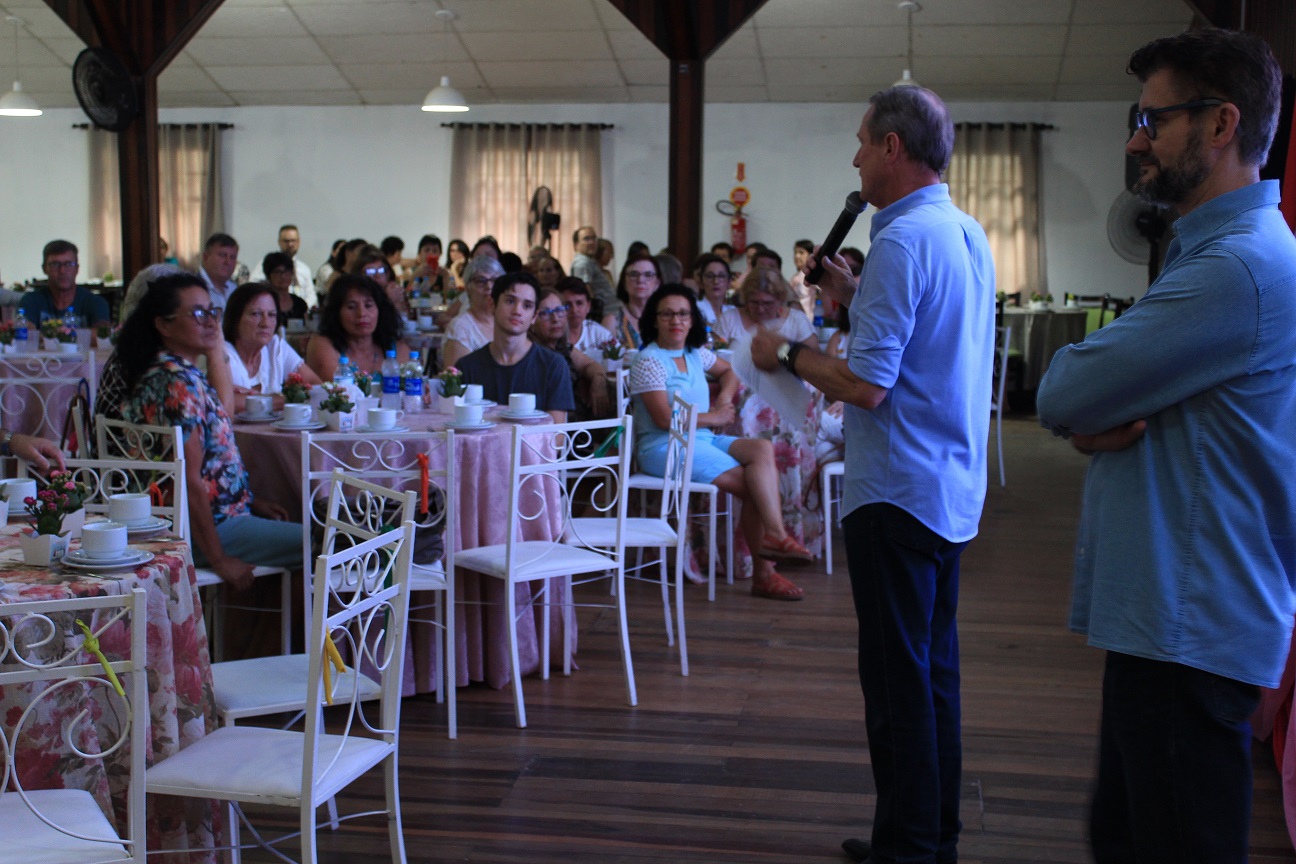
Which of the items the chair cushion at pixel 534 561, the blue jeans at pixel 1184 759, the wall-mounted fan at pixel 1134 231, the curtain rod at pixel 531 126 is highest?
the curtain rod at pixel 531 126

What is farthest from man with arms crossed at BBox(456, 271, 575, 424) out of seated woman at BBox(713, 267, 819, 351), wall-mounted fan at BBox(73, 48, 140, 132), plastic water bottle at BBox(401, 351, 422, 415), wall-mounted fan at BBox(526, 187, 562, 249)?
wall-mounted fan at BBox(526, 187, 562, 249)

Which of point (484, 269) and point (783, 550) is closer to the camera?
point (783, 550)

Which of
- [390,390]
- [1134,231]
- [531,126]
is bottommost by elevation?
[390,390]

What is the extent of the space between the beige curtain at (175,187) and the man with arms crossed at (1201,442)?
45.4 feet

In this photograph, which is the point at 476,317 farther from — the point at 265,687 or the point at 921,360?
the point at 921,360

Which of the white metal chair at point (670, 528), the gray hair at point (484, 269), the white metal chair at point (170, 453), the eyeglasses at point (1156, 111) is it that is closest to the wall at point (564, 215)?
the gray hair at point (484, 269)

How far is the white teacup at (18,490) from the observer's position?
2.63 meters

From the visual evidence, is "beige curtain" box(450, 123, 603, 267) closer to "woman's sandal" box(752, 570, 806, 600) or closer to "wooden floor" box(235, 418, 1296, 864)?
"woman's sandal" box(752, 570, 806, 600)

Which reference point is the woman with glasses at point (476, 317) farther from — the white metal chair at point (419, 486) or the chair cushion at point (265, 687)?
the chair cushion at point (265, 687)

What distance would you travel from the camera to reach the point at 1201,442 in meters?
1.51

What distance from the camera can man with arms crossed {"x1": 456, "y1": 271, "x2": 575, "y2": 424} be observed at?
447cm

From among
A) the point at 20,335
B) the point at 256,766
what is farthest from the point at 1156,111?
the point at 20,335

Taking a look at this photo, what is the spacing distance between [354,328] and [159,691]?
2826 mm

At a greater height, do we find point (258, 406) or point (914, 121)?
point (914, 121)
